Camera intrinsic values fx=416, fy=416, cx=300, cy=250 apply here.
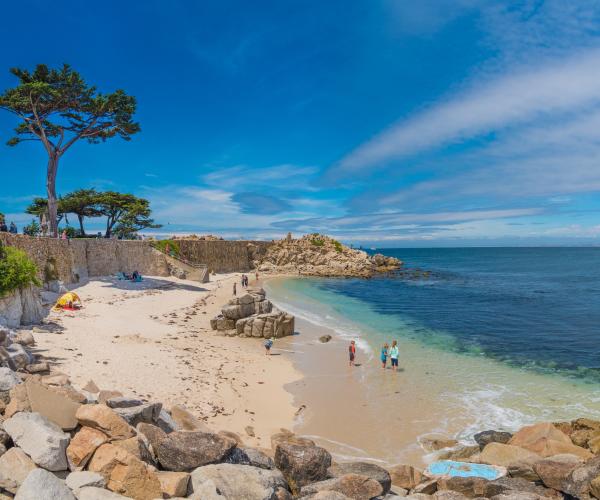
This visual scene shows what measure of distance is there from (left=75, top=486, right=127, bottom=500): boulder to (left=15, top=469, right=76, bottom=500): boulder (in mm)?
168

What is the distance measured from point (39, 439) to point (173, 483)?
214cm

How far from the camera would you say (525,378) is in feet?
62.6

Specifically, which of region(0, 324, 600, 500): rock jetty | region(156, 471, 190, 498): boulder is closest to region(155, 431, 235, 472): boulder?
region(0, 324, 600, 500): rock jetty

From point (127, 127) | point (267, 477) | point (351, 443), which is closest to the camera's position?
point (267, 477)

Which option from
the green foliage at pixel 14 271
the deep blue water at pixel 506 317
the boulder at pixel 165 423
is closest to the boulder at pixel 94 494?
the boulder at pixel 165 423

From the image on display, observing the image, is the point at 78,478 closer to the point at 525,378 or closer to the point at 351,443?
the point at 351,443

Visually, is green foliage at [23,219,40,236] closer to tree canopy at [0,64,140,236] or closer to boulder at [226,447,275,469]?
tree canopy at [0,64,140,236]

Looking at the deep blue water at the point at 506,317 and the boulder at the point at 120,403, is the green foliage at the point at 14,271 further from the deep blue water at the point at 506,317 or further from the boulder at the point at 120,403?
the deep blue water at the point at 506,317

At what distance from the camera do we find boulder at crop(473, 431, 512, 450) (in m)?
12.5

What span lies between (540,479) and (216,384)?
1115 centimetres

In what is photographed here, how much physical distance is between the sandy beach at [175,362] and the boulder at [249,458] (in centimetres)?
388

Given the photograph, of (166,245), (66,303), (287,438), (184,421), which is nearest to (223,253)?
(166,245)

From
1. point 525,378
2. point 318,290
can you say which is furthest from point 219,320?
point 318,290

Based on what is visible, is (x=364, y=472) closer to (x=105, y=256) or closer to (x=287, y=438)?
(x=287, y=438)
